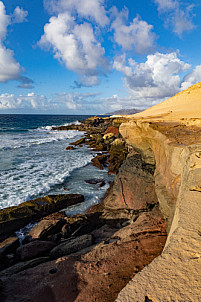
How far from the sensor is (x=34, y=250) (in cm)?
441

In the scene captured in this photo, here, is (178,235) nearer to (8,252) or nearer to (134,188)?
(134,188)

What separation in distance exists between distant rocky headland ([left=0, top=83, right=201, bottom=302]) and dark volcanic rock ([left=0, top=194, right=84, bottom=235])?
0.11 feet

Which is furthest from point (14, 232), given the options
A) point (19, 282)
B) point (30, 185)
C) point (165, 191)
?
point (165, 191)

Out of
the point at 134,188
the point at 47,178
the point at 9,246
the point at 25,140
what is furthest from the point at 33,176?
the point at 25,140

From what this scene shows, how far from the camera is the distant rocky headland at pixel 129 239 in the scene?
5.46ft

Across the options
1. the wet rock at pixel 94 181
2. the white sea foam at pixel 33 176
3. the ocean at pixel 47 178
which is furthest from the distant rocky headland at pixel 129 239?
the wet rock at pixel 94 181

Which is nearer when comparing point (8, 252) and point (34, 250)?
point (34, 250)

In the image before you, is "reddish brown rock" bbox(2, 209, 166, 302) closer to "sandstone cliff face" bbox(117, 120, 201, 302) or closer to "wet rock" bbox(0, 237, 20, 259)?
"sandstone cliff face" bbox(117, 120, 201, 302)

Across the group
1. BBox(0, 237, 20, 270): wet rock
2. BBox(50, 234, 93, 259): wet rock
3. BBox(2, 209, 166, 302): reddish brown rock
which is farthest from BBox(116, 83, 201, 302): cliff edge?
BBox(0, 237, 20, 270): wet rock

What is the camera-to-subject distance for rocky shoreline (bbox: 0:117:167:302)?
2742 mm

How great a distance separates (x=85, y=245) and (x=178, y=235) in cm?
294

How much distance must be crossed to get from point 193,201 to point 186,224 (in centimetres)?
52

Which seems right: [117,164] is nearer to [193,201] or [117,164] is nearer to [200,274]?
[193,201]

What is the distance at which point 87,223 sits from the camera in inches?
223
